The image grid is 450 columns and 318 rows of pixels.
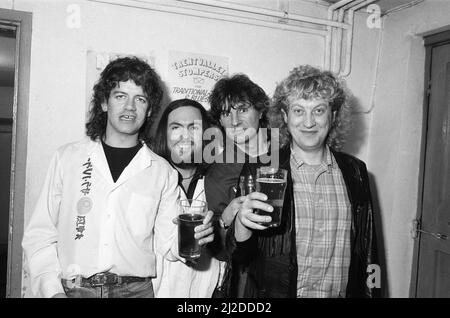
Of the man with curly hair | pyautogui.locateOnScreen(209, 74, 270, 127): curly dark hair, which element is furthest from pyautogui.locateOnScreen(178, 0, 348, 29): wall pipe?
the man with curly hair

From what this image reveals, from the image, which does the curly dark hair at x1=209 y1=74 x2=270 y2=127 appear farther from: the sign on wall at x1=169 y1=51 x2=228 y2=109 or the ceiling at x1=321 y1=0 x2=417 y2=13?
the ceiling at x1=321 y1=0 x2=417 y2=13

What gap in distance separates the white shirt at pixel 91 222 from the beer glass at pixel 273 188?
0.53 meters

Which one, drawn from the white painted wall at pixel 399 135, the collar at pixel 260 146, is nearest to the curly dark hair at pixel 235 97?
the collar at pixel 260 146

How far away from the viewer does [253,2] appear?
240cm

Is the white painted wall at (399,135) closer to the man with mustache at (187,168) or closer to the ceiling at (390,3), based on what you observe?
the ceiling at (390,3)

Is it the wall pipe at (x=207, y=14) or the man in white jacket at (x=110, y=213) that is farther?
the wall pipe at (x=207, y=14)

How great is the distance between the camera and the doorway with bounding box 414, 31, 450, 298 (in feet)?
7.87

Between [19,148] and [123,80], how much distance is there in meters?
0.85

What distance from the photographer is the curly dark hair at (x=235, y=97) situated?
2.04 m

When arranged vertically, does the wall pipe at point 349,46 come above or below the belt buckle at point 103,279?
above

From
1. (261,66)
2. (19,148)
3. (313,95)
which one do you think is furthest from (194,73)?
(19,148)

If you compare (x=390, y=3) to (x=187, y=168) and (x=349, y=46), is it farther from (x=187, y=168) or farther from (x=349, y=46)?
(x=187, y=168)
